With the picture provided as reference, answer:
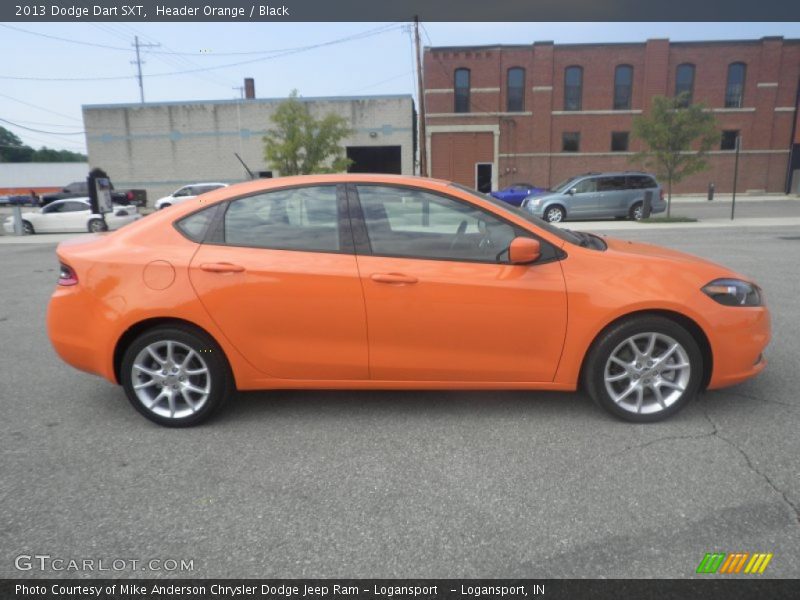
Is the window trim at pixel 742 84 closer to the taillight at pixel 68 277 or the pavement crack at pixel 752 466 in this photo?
the pavement crack at pixel 752 466

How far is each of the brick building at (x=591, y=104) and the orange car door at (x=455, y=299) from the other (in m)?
35.4

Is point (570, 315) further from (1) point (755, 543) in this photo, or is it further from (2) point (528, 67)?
A: (2) point (528, 67)

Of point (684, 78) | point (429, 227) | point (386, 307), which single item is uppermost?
point (684, 78)

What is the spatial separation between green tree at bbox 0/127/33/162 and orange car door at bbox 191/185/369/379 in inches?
3935

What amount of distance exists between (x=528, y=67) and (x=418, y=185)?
125 ft

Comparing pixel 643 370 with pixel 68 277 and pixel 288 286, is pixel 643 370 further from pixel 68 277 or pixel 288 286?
pixel 68 277

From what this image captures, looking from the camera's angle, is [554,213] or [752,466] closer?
[752,466]

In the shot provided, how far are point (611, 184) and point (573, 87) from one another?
20.1m

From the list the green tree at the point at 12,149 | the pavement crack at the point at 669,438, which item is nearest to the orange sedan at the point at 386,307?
the pavement crack at the point at 669,438

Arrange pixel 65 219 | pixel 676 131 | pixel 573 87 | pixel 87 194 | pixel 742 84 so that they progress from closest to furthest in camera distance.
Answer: pixel 676 131
pixel 65 219
pixel 87 194
pixel 742 84
pixel 573 87

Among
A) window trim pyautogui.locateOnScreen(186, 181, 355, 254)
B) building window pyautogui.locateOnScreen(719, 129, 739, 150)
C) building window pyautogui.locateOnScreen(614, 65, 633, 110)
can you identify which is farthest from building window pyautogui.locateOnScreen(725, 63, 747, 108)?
window trim pyautogui.locateOnScreen(186, 181, 355, 254)

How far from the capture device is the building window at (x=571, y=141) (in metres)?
38.2

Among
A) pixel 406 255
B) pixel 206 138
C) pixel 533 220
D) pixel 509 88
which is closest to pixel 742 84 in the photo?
pixel 509 88

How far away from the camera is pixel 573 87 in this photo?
3769 cm
